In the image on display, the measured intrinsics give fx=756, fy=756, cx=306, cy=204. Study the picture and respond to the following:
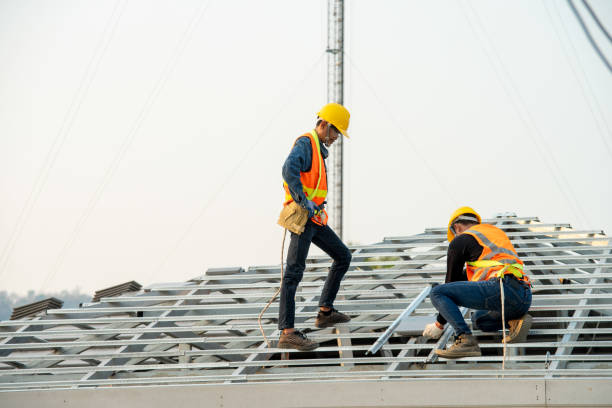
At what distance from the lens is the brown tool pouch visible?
21.6 feet

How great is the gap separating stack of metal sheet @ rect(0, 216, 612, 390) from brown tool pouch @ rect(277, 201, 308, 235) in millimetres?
1310

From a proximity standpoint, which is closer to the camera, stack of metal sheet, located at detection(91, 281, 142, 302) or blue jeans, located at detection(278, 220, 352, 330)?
blue jeans, located at detection(278, 220, 352, 330)

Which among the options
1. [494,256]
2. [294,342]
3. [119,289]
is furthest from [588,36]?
[119,289]

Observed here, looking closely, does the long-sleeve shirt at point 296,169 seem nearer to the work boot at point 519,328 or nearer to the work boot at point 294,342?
the work boot at point 294,342

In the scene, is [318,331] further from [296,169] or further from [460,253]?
[296,169]

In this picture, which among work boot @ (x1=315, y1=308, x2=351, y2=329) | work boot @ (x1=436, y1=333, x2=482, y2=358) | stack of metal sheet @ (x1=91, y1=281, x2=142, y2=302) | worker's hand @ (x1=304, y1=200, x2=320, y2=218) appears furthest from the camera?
stack of metal sheet @ (x1=91, y1=281, x2=142, y2=302)

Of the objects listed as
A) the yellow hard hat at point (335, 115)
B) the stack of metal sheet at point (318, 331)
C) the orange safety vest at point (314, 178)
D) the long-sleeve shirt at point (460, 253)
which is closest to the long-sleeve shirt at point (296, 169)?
the orange safety vest at point (314, 178)

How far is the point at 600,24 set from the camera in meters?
7.43

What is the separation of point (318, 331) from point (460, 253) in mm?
2103

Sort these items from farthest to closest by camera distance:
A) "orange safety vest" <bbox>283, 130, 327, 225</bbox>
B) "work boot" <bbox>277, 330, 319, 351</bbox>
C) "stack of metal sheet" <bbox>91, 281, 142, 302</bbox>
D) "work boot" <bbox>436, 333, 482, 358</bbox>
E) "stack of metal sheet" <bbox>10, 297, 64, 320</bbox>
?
"stack of metal sheet" <bbox>91, 281, 142, 302</bbox>
"stack of metal sheet" <bbox>10, 297, 64, 320</bbox>
"work boot" <bbox>277, 330, 319, 351</bbox>
"orange safety vest" <bbox>283, 130, 327, 225</bbox>
"work boot" <bbox>436, 333, 482, 358</bbox>

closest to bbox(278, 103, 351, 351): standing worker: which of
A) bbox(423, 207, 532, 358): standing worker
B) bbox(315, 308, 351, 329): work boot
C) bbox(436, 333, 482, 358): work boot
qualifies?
bbox(315, 308, 351, 329): work boot

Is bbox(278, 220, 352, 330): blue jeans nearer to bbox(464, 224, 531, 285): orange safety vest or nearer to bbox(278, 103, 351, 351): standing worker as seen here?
bbox(278, 103, 351, 351): standing worker

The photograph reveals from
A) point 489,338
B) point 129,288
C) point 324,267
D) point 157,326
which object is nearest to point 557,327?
point 489,338

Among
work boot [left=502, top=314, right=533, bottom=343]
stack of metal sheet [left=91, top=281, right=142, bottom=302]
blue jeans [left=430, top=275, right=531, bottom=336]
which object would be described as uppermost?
stack of metal sheet [left=91, top=281, right=142, bottom=302]
